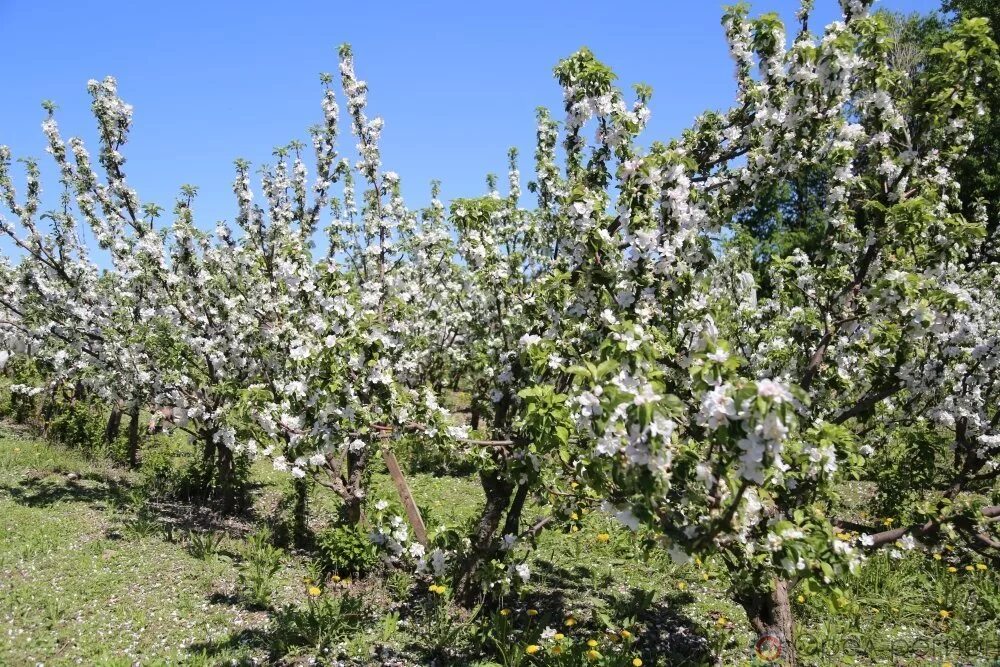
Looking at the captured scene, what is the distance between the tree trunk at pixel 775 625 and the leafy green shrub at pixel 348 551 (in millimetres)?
3929

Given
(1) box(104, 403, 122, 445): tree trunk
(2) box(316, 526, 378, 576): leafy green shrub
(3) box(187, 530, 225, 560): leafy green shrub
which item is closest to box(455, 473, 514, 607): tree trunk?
(2) box(316, 526, 378, 576): leafy green shrub

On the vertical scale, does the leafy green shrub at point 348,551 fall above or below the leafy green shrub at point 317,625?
above

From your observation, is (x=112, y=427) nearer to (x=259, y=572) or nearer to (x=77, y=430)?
(x=77, y=430)

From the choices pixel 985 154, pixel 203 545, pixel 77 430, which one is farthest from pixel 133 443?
pixel 985 154

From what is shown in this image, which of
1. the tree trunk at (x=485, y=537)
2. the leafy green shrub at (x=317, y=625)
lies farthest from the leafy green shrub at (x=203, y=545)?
the tree trunk at (x=485, y=537)

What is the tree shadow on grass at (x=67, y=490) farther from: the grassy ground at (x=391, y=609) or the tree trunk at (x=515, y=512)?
the tree trunk at (x=515, y=512)

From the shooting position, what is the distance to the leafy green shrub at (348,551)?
699 centimetres

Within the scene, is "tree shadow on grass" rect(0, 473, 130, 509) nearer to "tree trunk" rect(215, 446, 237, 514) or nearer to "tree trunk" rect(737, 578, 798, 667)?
"tree trunk" rect(215, 446, 237, 514)

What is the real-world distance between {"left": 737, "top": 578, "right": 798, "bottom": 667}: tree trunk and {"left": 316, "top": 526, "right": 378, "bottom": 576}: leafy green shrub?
3.93 m

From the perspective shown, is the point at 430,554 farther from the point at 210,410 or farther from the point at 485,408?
the point at 210,410

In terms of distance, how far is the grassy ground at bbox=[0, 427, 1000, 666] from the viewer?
559 centimetres

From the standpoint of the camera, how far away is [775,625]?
16.7 ft

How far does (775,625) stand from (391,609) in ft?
12.1

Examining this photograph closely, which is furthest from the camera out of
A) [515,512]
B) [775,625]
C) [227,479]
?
[227,479]
